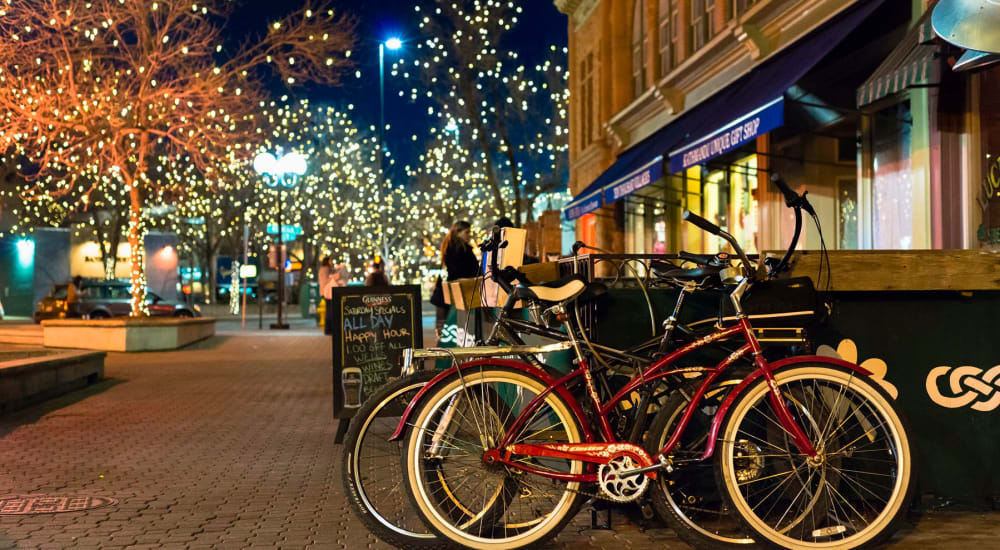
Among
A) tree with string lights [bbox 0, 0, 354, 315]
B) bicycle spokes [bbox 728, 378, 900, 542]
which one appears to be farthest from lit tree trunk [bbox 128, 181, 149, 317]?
bicycle spokes [bbox 728, 378, 900, 542]

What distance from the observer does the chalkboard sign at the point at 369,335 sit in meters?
8.54

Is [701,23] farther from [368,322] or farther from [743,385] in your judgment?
[743,385]

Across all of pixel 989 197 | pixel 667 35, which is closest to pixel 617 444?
pixel 989 197

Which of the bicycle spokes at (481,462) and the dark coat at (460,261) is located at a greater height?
the dark coat at (460,261)

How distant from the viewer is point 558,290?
15.5 ft

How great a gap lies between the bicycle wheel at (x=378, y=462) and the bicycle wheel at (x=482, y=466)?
14cm

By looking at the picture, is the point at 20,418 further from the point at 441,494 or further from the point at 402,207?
the point at 402,207

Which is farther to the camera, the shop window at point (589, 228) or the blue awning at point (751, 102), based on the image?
the shop window at point (589, 228)

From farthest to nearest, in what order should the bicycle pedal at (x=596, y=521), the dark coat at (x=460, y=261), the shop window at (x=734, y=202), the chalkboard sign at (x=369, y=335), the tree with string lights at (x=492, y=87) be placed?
1. the tree with string lights at (x=492, y=87)
2. the shop window at (x=734, y=202)
3. the dark coat at (x=460, y=261)
4. the chalkboard sign at (x=369, y=335)
5. the bicycle pedal at (x=596, y=521)

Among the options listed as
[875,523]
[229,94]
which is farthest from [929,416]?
[229,94]

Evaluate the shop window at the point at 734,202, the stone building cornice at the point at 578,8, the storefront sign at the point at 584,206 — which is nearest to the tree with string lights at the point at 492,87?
the stone building cornice at the point at 578,8

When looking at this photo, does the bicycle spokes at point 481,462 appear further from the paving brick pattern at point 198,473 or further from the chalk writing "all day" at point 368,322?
the chalk writing "all day" at point 368,322

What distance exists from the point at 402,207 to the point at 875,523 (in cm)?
5553

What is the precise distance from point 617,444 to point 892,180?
29.3 ft
